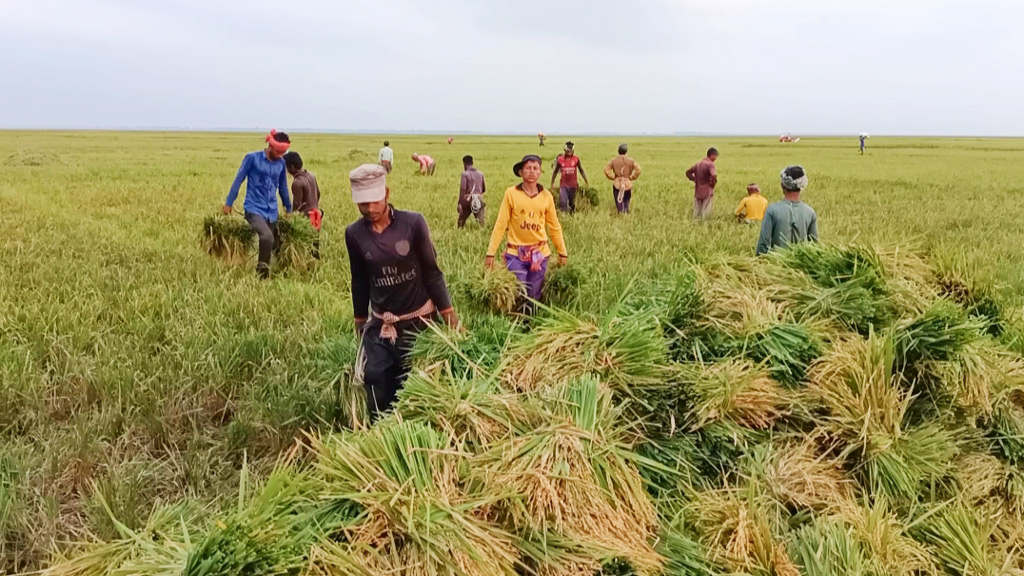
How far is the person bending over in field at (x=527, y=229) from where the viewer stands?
4934mm

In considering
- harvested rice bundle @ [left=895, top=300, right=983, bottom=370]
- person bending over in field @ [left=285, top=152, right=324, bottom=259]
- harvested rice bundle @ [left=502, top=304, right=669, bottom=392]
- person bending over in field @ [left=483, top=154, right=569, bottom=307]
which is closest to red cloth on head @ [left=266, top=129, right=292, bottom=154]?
person bending over in field @ [left=285, top=152, right=324, bottom=259]

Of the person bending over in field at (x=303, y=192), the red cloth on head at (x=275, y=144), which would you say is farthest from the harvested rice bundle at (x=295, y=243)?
the person bending over in field at (x=303, y=192)

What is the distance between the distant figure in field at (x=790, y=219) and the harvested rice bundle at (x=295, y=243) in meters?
4.52

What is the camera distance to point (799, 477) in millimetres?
2393

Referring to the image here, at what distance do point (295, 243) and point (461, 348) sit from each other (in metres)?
4.48

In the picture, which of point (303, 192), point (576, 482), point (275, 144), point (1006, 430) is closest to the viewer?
point (576, 482)

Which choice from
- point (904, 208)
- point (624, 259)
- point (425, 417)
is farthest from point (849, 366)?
point (904, 208)

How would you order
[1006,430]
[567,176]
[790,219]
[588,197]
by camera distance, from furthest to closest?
[588,197], [567,176], [790,219], [1006,430]

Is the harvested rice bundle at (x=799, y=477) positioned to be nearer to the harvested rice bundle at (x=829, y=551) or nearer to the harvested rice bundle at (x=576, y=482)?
the harvested rice bundle at (x=829, y=551)

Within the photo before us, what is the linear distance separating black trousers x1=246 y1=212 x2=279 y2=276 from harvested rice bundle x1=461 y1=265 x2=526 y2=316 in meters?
3.15

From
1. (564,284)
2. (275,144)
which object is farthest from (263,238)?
(564,284)

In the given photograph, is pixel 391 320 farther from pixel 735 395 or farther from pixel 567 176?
pixel 567 176

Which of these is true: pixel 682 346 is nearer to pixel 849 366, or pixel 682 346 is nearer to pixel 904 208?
pixel 849 366

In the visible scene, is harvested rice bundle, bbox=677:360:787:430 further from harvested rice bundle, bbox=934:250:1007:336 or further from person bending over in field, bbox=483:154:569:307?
person bending over in field, bbox=483:154:569:307
